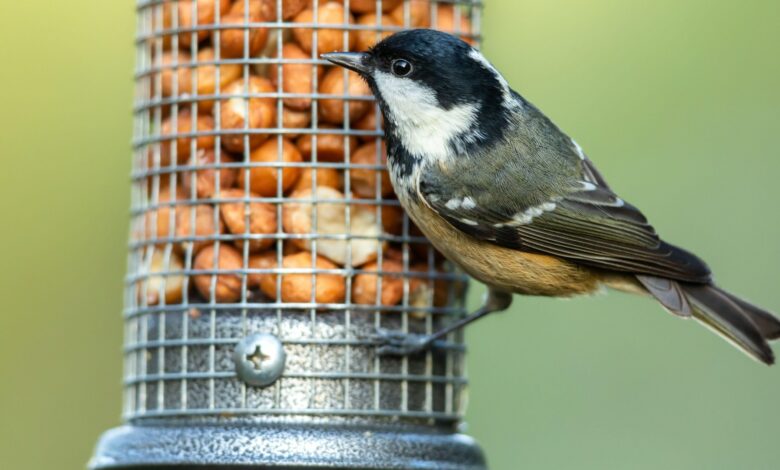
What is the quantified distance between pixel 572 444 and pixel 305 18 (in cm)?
251

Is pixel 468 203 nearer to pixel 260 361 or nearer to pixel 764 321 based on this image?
pixel 260 361

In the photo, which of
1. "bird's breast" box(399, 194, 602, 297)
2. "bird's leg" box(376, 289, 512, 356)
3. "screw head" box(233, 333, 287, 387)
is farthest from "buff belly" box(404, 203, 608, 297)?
"screw head" box(233, 333, 287, 387)

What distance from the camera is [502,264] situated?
16.5 ft

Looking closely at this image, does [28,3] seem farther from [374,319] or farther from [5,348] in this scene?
[374,319]

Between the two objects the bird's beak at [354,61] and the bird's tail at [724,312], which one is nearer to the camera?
the bird's beak at [354,61]

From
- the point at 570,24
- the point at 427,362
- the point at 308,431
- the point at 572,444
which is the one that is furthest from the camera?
the point at 570,24

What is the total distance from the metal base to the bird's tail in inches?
35.2

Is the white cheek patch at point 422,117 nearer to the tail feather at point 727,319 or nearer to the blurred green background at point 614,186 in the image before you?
the tail feather at point 727,319

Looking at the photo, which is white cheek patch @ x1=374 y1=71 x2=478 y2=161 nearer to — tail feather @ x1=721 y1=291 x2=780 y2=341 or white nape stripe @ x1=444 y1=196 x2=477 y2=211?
white nape stripe @ x1=444 y1=196 x2=477 y2=211

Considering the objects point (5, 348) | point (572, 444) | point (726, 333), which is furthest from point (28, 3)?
point (726, 333)

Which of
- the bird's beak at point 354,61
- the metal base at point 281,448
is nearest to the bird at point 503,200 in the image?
the bird's beak at point 354,61

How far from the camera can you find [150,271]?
522 cm

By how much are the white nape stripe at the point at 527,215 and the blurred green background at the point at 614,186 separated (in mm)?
1828

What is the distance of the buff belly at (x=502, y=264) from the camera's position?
4973 mm
